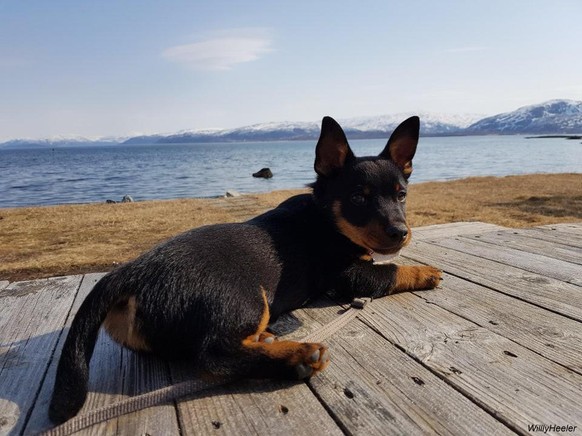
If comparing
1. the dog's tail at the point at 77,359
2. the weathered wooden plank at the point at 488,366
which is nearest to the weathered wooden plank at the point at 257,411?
the dog's tail at the point at 77,359

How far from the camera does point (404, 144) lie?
3668 mm

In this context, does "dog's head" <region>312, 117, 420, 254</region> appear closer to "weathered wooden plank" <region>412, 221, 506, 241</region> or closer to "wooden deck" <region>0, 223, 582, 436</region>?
"wooden deck" <region>0, 223, 582, 436</region>

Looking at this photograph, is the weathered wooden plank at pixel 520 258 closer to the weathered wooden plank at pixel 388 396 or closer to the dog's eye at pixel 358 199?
the dog's eye at pixel 358 199

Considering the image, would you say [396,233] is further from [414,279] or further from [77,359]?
[77,359]

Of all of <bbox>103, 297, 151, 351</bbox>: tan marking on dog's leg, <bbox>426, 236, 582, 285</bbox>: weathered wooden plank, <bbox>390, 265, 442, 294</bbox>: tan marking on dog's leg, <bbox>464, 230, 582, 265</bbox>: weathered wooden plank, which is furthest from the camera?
<bbox>464, 230, 582, 265</bbox>: weathered wooden plank

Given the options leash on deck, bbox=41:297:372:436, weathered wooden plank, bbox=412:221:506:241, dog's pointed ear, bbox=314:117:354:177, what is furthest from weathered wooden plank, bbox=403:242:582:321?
leash on deck, bbox=41:297:372:436

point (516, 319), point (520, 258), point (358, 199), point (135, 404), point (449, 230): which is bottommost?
point (449, 230)

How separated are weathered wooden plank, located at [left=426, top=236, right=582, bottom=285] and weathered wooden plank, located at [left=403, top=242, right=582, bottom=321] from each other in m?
0.11

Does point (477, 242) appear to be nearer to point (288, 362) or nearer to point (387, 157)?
point (387, 157)

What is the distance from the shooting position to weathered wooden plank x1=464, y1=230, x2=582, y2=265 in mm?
4406

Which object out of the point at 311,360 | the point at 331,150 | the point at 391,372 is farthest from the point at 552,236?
the point at 311,360

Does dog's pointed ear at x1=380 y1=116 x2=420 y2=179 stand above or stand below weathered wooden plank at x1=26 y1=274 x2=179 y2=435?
above

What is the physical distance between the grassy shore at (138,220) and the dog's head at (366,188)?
3.42 m

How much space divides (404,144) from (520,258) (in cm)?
177
